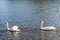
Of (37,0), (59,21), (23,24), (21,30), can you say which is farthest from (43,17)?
(37,0)

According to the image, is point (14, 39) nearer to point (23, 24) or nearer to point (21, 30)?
point (21, 30)

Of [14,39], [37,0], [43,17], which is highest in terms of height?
[37,0]

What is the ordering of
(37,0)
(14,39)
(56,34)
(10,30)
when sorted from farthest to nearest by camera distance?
1. (37,0)
2. (10,30)
3. (56,34)
4. (14,39)

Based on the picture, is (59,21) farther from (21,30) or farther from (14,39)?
(14,39)

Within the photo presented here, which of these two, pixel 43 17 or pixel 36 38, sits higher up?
pixel 43 17

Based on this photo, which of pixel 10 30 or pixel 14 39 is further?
pixel 10 30

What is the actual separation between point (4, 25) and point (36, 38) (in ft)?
20.5

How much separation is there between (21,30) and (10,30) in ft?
4.22

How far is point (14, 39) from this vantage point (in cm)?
2209

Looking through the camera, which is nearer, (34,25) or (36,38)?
(36,38)

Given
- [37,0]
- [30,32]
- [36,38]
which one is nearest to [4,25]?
[30,32]

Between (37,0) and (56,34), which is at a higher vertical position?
(37,0)

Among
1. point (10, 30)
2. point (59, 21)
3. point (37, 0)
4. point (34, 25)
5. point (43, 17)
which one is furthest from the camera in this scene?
point (37, 0)

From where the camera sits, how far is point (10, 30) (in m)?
25.2
